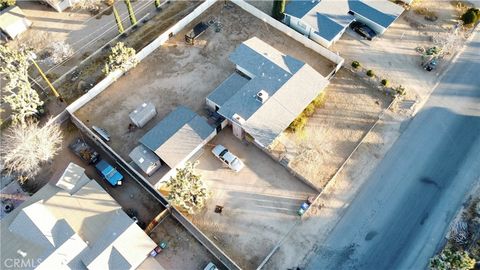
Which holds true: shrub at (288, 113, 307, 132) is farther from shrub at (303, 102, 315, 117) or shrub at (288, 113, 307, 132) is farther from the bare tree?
the bare tree

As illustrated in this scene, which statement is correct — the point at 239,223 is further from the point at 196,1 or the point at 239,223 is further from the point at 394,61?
the point at 196,1

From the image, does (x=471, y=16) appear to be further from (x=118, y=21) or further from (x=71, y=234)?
(x=71, y=234)

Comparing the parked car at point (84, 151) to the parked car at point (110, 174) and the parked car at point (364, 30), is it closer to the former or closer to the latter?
the parked car at point (110, 174)

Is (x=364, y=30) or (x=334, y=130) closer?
(x=334, y=130)

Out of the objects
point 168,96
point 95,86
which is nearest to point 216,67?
point 168,96

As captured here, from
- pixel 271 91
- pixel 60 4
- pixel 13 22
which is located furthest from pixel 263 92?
pixel 13 22

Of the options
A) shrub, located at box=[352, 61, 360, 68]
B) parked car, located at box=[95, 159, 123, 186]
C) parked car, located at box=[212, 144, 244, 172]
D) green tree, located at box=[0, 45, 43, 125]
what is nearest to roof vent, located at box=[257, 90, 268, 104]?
parked car, located at box=[212, 144, 244, 172]
